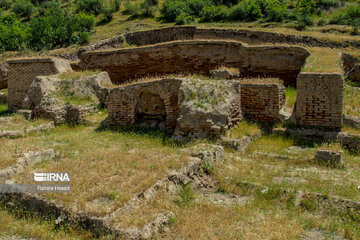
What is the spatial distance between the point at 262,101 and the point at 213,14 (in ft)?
53.3

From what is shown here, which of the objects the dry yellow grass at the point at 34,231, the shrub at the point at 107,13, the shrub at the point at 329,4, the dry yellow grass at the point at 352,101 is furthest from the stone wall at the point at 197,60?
the shrub at the point at 107,13

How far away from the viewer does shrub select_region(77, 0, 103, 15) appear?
3234 centimetres

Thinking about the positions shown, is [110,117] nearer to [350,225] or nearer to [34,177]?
[34,177]

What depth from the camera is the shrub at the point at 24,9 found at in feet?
119

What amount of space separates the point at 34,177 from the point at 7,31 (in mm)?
23300

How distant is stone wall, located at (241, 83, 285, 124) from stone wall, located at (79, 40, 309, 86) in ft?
9.59

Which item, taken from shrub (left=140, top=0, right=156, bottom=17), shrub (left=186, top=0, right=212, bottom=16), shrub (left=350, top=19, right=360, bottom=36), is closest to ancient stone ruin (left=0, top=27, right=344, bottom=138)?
shrub (left=350, top=19, right=360, bottom=36)

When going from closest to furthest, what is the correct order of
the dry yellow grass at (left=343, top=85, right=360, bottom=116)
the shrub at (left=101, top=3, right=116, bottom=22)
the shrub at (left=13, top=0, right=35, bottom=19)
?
1. the dry yellow grass at (left=343, top=85, right=360, bottom=116)
2. the shrub at (left=101, top=3, right=116, bottom=22)
3. the shrub at (left=13, top=0, right=35, bottom=19)

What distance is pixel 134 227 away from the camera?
4.65 metres

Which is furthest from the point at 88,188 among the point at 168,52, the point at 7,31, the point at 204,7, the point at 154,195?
the point at 7,31

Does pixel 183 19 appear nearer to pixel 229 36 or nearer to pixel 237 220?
pixel 229 36

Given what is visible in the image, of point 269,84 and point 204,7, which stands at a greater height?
point 204,7

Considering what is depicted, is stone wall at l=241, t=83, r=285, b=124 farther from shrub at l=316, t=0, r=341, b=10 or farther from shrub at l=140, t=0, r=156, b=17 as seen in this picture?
shrub at l=140, t=0, r=156, b=17

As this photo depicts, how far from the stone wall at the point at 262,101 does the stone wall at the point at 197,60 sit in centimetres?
292
